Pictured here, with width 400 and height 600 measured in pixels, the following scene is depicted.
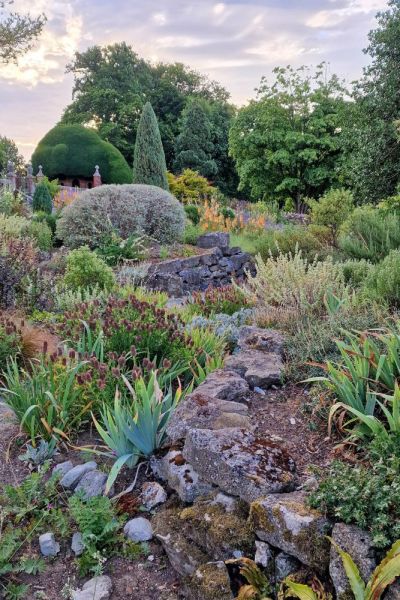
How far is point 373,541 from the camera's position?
1.94 metres

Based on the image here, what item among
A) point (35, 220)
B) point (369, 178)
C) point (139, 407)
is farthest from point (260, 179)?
point (139, 407)

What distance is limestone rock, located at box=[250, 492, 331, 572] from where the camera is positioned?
6.83ft

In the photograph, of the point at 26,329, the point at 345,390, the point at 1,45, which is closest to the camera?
the point at 345,390

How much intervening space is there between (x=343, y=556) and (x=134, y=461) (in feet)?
4.81

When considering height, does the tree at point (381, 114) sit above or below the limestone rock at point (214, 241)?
above

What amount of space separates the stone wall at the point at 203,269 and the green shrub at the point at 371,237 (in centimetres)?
200

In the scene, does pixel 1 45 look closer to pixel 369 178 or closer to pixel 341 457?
pixel 369 178

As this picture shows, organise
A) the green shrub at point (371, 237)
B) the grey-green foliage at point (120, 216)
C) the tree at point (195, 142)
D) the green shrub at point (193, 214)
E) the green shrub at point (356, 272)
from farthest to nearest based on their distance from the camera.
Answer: the tree at point (195, 142)
the green shrub at point (193, 214)
the grey-green foliage at point (120, 216)
the green shrub at point (371, 237)
the green shrub at point (356, 272)

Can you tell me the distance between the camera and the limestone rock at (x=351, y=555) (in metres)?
1.93

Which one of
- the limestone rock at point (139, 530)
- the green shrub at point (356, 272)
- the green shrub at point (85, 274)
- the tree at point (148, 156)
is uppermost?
the tree at point (148, 156)

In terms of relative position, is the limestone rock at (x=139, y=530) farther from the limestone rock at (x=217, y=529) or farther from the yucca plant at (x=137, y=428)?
the yucca plant at (x=137, y=428)

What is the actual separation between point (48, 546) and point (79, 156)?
2646 cm

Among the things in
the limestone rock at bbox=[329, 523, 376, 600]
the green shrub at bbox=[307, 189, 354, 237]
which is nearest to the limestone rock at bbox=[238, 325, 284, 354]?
the limestone rock at bbox=[329, 523, 376, 600]

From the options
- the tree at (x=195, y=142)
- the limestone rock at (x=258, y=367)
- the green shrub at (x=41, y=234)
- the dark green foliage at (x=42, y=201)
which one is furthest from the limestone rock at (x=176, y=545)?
the tree at (x=195, y=142)
